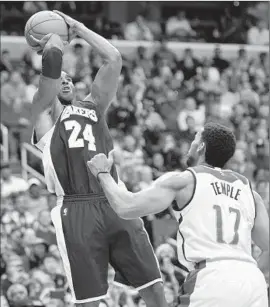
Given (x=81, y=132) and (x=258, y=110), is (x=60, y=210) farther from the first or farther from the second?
(x=258, y=110)

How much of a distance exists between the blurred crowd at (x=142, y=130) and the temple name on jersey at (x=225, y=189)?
200 inches

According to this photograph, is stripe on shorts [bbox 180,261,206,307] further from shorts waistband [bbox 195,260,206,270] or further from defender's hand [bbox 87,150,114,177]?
defender's hand [bbox 87,150,114,177]

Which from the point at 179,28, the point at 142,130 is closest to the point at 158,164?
the point at 142,130

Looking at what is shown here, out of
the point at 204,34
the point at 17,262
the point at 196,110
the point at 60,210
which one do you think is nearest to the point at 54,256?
the point at 17,262

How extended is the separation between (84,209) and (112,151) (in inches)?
20.9

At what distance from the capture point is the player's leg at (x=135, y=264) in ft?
24.3

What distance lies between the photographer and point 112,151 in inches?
298

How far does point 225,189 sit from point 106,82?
2044 mm

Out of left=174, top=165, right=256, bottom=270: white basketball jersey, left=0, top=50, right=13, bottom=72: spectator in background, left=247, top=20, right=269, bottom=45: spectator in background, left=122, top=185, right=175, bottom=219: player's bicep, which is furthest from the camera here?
left=247, top=20, right=269, bottom=45: spectator in background

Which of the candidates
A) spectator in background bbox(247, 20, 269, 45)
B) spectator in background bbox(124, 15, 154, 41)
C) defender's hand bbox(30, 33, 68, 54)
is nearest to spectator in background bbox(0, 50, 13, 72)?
spectator in background bbox(124, 15, 154, 41)

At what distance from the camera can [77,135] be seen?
24.5 ft

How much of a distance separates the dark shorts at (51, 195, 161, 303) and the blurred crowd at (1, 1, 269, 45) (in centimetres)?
1454

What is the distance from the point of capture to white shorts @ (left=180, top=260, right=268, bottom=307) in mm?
5844

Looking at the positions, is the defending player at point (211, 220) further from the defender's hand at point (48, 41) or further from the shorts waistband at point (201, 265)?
the defender's hand at point (48, 41)
